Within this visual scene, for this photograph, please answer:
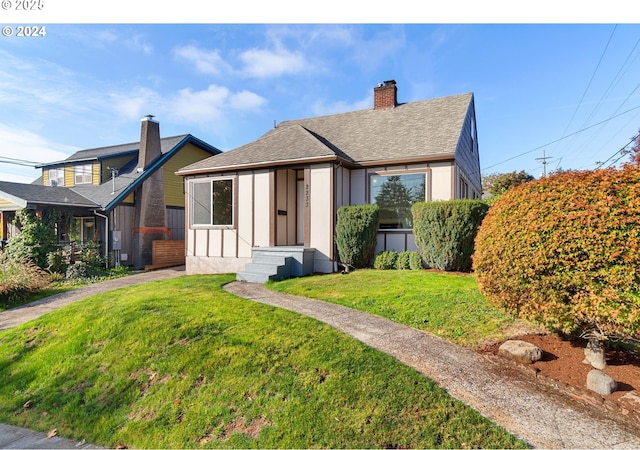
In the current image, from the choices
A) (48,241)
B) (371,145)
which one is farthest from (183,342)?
(48,241)

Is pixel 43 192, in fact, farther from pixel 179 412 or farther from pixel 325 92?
pixel 179 412

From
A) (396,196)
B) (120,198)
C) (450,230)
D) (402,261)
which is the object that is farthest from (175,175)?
(450,230)

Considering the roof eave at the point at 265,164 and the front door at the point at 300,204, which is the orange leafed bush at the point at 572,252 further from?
the front door at the point at 300,204

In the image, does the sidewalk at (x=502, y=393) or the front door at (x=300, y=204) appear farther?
the front door at (x=300, y=204)

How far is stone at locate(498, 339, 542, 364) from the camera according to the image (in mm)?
3777

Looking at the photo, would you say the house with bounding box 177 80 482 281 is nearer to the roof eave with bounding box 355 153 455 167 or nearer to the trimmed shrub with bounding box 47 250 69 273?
the roof eave with bounding box 355 153 455 167

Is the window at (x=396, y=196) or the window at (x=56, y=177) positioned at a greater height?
the window at (x=56, y=177)

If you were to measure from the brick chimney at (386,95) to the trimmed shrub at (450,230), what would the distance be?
22.4 ft

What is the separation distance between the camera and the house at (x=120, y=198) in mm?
14930

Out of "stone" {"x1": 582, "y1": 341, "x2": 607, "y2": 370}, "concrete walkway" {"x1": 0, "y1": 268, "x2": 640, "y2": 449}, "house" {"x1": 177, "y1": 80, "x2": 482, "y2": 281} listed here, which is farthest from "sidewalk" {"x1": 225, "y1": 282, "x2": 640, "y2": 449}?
"house" {"x1": 177, "y1": 80, "x2": 482, "y2": 281}

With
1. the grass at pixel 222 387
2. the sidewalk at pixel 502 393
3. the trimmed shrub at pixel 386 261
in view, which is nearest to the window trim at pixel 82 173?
the grass at pixel 222 387

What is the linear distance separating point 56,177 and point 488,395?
2374 cm

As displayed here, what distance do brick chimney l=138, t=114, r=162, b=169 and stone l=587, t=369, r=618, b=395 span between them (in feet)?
59.0

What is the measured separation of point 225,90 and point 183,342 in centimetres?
1107
